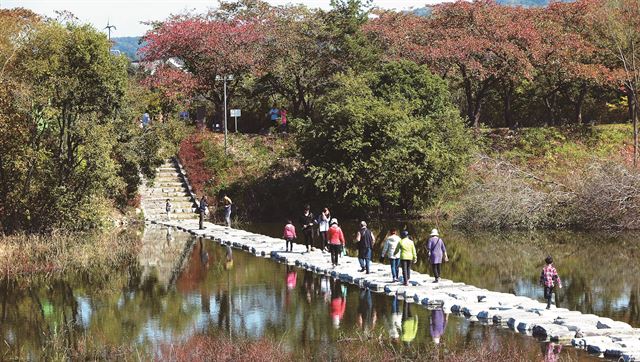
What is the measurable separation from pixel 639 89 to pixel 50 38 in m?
35.3

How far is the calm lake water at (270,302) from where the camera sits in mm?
17516

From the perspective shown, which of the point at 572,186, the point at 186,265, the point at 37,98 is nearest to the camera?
the point at 186,265

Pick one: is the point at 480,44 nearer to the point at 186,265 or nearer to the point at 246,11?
the point at 246,11

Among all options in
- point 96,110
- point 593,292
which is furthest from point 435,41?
point 593,292

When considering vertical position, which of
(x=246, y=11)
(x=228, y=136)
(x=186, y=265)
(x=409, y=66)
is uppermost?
(x=246, y=11)

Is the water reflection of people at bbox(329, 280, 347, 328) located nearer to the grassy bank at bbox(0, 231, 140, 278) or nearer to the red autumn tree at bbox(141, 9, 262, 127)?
the grassy bank at bbox(0, 231, 140, 278)

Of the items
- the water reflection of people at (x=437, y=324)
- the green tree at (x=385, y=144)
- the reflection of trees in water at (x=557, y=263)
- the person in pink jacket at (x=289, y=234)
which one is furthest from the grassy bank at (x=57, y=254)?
the green tree at (x=385, y=144)

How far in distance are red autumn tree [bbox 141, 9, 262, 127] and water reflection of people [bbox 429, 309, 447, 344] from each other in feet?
109

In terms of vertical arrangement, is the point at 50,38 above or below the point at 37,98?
above

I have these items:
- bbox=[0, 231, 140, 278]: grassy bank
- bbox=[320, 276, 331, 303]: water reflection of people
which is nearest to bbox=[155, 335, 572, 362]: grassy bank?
bbox=[320, 276, 331, 303]: water reflection of people

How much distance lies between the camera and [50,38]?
35500 mm

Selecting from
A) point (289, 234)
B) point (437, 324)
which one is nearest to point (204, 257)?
point (289, 234)

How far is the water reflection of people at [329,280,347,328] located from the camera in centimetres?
1925

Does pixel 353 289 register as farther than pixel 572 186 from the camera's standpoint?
No
